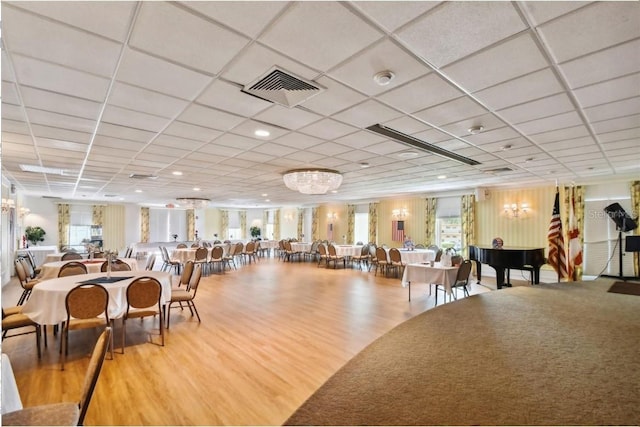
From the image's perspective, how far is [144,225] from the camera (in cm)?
1756

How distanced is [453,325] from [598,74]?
3132 millimetres

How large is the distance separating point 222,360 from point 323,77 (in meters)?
3.36

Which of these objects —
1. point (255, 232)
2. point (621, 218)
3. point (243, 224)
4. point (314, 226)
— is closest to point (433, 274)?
point (621, 218)

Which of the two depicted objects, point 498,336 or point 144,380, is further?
point 498,336

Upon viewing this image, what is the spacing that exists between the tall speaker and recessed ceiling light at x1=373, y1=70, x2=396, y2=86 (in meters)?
8.84

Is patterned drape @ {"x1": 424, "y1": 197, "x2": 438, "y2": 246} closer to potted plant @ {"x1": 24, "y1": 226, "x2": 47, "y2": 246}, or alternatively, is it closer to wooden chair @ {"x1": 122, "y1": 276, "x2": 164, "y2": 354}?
wooden chair @ {"x1": 122, "y1": 276, "x2": 164, "y2": 354}

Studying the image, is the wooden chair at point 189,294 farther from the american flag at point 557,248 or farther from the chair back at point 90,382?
the american flag at point 557,248

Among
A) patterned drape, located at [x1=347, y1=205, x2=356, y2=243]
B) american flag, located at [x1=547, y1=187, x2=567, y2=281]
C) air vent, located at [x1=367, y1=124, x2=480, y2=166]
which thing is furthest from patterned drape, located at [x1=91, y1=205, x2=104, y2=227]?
american flag, located at [x1=547, y1=187, x2=567, y2=281]

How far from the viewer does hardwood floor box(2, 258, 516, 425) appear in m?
2.75

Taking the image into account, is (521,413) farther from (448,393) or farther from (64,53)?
(64,53)

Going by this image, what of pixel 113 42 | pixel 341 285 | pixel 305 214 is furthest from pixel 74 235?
pixel 113 42

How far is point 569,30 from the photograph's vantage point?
2.01 meters

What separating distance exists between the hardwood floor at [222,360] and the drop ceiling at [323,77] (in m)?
2.87

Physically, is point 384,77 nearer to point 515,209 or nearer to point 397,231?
point 515,209
